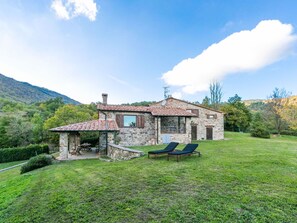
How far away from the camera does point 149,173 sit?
20.6ft

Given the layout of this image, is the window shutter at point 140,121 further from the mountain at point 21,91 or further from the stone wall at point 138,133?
the mountain at point 21,91

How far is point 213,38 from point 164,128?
11178 mm

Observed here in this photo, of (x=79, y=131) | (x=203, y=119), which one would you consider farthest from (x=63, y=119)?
(x=203, y=119)

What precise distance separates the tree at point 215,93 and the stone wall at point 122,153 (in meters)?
30.7

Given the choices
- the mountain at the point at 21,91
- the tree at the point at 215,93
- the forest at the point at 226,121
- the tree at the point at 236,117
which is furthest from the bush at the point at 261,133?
the mountain at the point at 21,91

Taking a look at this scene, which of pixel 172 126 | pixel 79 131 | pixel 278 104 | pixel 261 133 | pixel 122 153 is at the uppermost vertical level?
pixel 278 104

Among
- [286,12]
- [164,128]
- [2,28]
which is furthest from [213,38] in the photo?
[2,28]

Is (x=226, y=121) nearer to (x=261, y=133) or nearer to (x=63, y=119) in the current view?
(x=261, y=133)

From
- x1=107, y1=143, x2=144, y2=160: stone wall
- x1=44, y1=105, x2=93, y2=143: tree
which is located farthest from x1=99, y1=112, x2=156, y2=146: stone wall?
x1=44, y1=105, x2=93, y2=143: tree

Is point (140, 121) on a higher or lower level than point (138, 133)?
higher

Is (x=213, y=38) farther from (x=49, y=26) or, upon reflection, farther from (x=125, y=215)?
(x=125, y=215)

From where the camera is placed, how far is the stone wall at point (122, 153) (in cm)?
1019

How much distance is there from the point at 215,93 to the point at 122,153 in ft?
107

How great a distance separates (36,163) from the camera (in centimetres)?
1034
